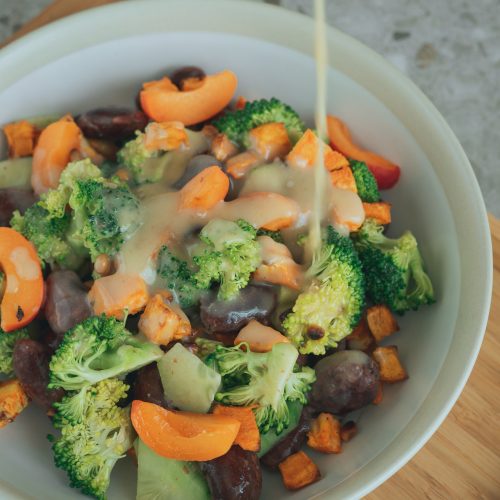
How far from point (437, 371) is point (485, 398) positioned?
1.09 ft

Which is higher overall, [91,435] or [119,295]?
[119,295]

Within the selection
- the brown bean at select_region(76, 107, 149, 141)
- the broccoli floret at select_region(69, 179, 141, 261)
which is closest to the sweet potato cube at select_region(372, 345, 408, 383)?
the broccoli floret at select_region(69, 179, 141, 261)

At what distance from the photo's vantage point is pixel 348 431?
1906 mm

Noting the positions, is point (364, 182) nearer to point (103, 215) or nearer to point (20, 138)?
point (103, 215)

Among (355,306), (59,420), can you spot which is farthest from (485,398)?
(59,420)

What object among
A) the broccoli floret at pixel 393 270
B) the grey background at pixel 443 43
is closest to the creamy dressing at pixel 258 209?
the broccoli floret at pixel 393 270

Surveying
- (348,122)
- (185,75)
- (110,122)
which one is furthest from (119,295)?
(348,122)

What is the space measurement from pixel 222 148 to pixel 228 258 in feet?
1.44

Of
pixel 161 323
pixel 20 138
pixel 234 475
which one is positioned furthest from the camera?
pixel 20 138

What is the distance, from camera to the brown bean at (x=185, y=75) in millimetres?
2311

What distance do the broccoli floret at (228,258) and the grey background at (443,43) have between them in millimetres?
1594

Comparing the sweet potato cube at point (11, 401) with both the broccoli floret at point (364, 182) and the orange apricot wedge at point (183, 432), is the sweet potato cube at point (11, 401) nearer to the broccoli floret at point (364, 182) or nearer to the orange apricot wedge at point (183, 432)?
the orange apricot wedge at point (183, 432)

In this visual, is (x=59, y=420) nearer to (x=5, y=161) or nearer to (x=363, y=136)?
(x=5, y=161)

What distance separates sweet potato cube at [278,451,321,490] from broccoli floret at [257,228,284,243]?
0.57 meters
